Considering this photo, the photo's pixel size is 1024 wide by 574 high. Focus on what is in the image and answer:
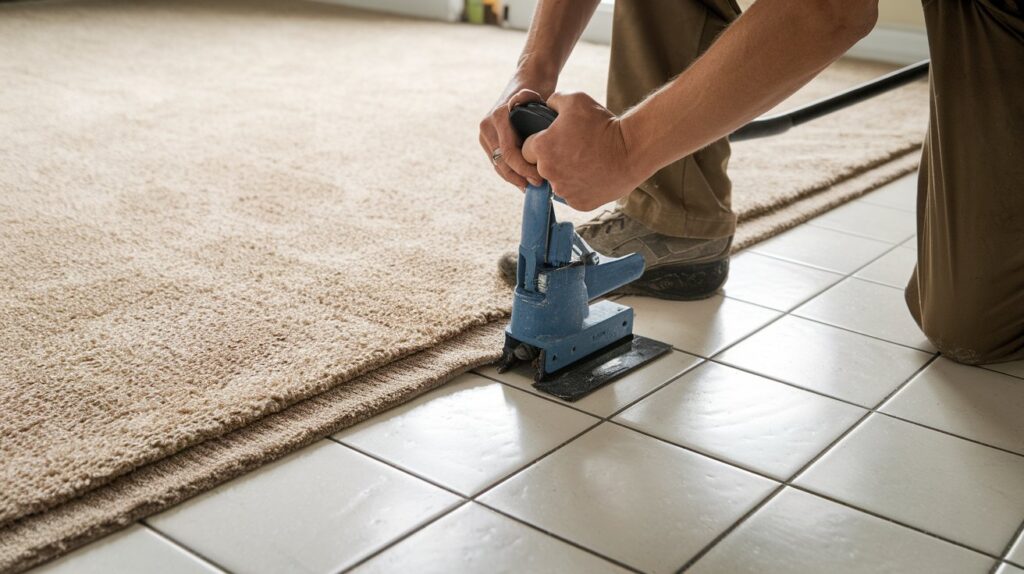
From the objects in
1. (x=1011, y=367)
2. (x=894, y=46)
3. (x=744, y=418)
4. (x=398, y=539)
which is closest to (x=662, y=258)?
(x=744, y=418)

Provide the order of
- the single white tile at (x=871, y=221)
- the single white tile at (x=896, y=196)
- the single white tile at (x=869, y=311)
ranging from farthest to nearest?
the single white tile at (x=896, y=196)
the single white tile at (x=871, y=221)
the single white tile at (x=869, y=311)

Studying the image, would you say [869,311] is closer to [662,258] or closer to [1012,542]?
[662,258]

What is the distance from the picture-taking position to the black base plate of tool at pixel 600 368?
119cm

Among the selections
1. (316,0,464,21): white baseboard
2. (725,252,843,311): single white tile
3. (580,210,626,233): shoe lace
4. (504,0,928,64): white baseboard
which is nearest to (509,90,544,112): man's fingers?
(580,210,626,233): shoe lace

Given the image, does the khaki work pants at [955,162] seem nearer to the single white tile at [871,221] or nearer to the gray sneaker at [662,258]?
the gray sneaker at [662,258]

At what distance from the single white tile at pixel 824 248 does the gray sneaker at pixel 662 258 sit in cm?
22

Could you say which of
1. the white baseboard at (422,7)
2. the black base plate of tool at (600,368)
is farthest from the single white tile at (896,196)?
the white baseboard at (422,7)

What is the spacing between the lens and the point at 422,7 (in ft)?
13.3

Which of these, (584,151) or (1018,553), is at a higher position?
(584,151)

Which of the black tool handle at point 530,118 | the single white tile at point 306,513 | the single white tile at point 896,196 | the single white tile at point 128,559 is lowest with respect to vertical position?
the single white tile at point 128,559

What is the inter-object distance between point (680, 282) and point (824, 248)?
0.38m

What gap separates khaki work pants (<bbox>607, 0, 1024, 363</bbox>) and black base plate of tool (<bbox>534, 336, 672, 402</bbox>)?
0.73 ft

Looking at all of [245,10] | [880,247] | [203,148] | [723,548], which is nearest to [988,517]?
[723,548]

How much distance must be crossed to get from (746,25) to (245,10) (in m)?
3.33
